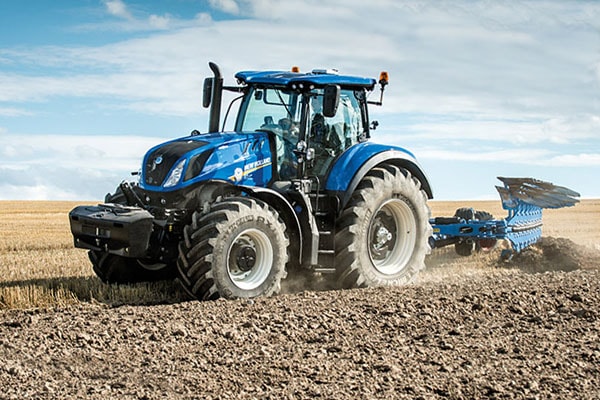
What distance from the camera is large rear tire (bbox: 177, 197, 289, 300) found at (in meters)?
7.16

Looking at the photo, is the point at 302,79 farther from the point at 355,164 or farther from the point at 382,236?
the point at 382,236

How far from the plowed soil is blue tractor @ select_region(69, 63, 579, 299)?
469mm

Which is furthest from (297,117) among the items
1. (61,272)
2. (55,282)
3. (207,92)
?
(61,272)

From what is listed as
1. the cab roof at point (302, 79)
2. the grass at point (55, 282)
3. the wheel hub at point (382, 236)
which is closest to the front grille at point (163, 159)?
the cab roof at point (302, 79)

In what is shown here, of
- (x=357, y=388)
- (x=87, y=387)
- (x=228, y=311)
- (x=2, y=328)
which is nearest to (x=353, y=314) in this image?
(x=228, y=311)

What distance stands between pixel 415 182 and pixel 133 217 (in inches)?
152

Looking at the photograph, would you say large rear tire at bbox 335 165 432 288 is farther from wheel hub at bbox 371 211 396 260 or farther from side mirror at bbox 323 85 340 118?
side mirror at bbox 323 85 340 118

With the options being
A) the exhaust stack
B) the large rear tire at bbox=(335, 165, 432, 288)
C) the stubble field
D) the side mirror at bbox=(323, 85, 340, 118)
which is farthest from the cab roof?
the stubble field

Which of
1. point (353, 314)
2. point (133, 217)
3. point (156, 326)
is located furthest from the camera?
point (133, 217)

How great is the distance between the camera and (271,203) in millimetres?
8070

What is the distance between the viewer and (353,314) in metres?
6.75

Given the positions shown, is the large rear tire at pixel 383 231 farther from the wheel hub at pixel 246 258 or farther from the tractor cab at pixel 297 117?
the wheel hub at pixel 246 258

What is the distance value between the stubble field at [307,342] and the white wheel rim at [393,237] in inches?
24.1

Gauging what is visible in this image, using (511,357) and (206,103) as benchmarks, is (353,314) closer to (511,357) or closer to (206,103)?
(511,357)
